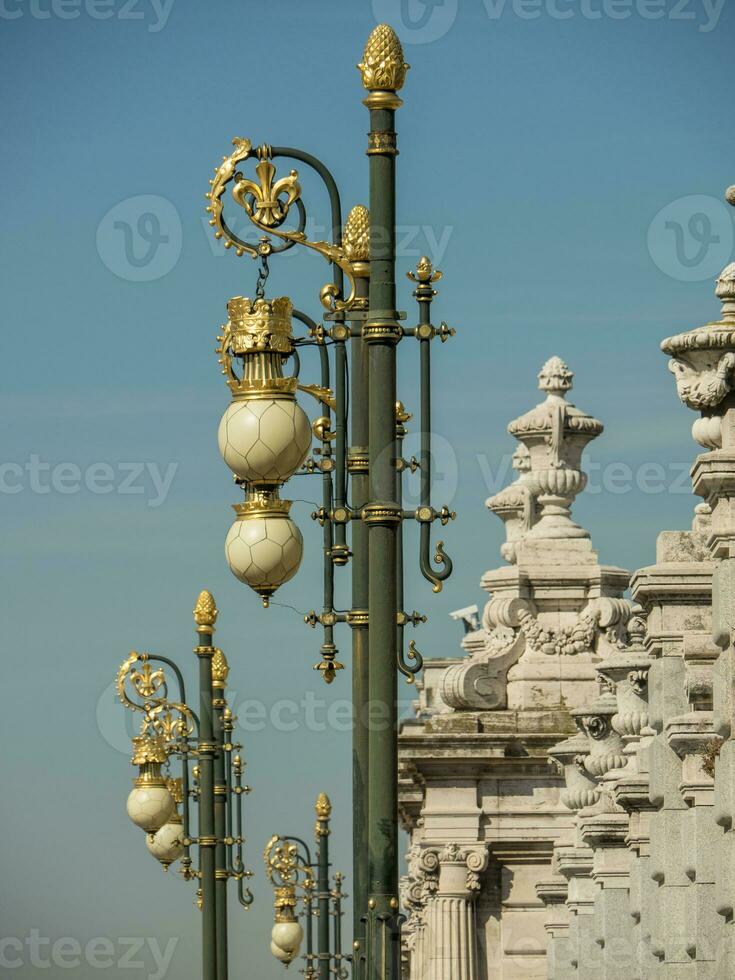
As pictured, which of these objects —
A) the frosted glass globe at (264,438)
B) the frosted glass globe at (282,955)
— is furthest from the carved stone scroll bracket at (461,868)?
the frosted glass globe at (264,438)

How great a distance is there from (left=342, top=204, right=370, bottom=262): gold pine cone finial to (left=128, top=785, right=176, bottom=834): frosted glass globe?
46.6ft

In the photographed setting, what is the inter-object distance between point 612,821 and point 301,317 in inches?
333

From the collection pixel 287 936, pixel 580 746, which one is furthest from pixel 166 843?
pixel 287 936

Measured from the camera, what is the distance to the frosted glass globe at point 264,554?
50.6 ft

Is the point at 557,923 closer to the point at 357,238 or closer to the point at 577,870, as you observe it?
the point at 577,870

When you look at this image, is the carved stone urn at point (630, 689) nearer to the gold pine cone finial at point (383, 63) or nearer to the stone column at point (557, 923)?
the stone column at point (557, 923)

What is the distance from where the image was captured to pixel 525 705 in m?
35.0

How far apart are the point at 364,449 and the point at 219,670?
1161 cm

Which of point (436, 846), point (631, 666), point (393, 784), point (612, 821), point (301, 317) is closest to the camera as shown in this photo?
point (393, 784)

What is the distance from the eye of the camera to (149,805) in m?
29.6

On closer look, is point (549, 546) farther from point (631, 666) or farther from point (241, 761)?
point (631, 666)

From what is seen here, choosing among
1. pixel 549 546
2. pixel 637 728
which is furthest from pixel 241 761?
pixel 637 728

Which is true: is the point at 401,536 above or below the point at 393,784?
above

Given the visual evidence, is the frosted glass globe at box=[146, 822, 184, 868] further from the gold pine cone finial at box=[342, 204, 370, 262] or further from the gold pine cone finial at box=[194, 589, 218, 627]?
the gold pine cone finial at box=[342, 204, 370, 262]
